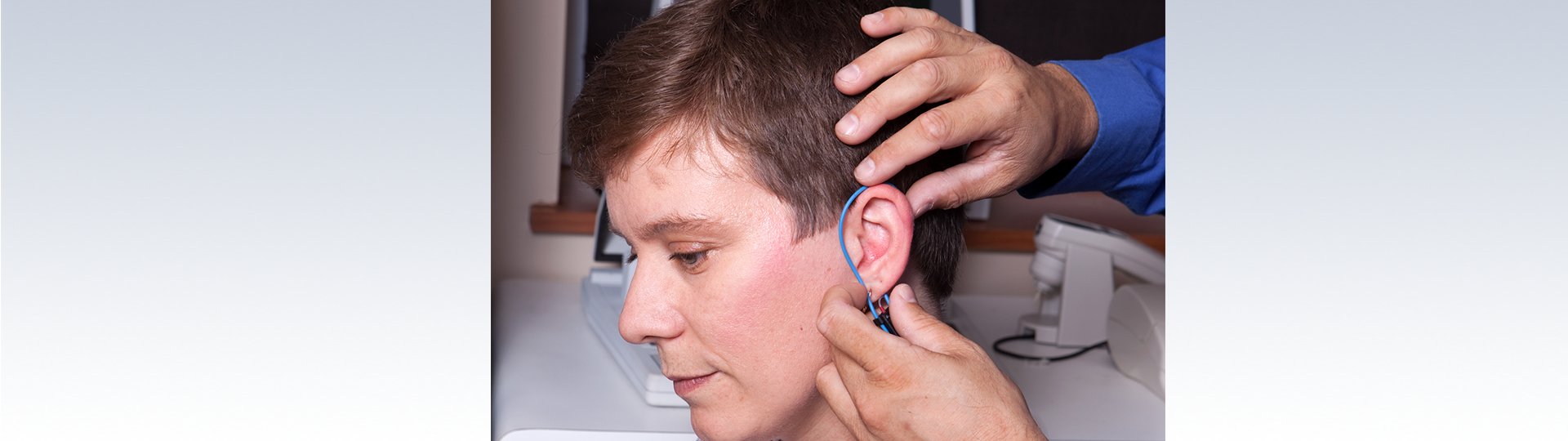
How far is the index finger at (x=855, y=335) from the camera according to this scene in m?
0.81

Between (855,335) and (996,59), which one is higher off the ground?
(996,59)

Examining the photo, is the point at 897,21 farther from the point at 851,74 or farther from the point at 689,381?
the point at 689,381

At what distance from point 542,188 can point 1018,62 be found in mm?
1404

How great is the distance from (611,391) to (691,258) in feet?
1.64

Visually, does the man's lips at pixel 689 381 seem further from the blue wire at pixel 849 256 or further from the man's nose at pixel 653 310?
the blue wire at pixel 849 256

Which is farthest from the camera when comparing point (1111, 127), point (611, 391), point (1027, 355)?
point (1027, 355)

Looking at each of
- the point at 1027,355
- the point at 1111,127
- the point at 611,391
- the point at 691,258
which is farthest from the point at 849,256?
the point at 1027,355

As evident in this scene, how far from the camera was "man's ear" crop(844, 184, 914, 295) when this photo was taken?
913mm

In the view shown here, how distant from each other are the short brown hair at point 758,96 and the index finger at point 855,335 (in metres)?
0.07

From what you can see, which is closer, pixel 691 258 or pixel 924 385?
pixel 924 385

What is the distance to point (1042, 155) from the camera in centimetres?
102

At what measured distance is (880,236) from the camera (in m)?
0.93
